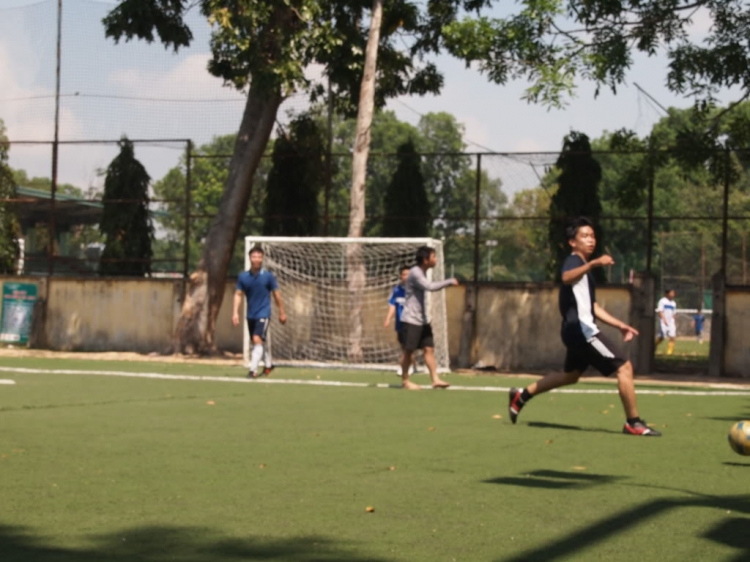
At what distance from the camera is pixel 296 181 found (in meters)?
26.5

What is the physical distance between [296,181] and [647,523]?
21.3 meters

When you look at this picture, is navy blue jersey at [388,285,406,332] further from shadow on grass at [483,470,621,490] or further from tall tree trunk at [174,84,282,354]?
shadow on grass at [483,470,621,490]

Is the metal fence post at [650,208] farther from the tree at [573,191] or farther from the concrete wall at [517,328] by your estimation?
the concrete wall at [517,328]

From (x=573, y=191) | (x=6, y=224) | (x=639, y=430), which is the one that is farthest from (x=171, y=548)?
(x=6, y=224)

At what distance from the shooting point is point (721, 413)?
491 inches

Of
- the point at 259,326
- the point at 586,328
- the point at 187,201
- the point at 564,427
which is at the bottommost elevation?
the point at 564,427

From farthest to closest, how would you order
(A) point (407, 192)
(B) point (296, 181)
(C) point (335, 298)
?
1. (B) point (296, 181)
2. (A) point (407, 192)
3. (C) point (335, 298)

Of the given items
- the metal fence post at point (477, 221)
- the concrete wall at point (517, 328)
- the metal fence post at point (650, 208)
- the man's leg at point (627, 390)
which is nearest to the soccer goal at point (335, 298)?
the concrete wall at point (517, 328)

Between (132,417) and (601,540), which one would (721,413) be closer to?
(132,417)

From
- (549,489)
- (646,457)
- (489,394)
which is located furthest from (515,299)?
(549,489)

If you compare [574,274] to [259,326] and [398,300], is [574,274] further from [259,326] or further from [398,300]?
[398,300]

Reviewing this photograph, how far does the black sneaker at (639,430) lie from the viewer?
9859 millimetres

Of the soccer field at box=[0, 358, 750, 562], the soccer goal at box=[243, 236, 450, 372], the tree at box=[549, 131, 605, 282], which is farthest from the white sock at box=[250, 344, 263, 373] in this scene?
the tree at box=[549, 131, 605, 282]

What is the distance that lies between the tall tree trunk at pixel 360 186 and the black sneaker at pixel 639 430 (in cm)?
1304
